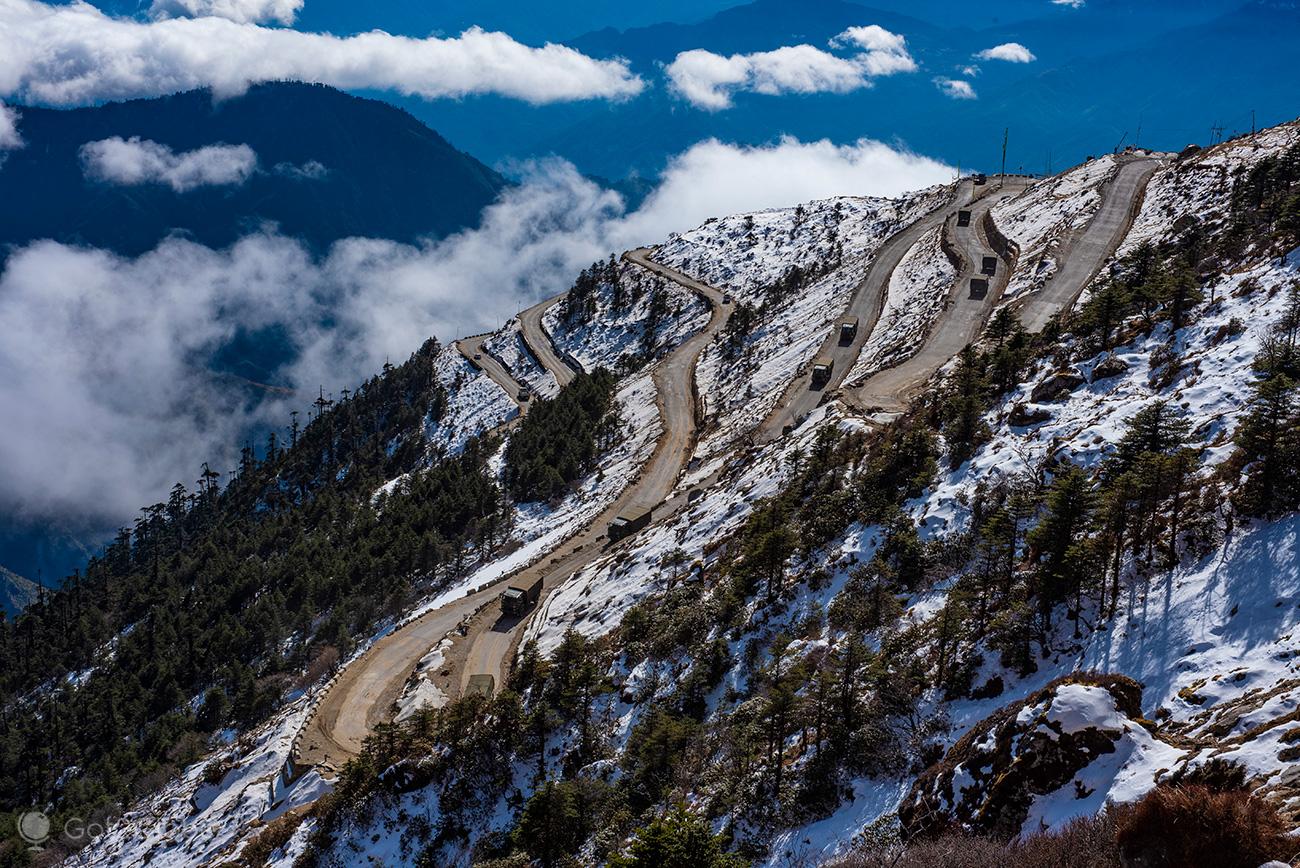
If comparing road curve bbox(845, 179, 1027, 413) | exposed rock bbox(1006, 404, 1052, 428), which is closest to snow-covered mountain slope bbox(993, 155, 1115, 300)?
road curve bbox(845, 179, 1027, 413)

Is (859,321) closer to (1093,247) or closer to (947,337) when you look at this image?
(947,337)

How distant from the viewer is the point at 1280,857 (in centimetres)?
1145

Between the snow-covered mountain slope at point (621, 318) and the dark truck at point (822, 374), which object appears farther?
the snow-covered mountain slope at point (621, 318)

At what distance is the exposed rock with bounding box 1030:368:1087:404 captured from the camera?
37.8 m

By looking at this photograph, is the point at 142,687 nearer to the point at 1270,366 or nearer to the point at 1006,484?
the point at 1006,484

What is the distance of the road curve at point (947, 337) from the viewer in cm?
5691

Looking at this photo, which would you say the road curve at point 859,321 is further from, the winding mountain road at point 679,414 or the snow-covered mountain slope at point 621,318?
the snow-covered mountain slope at point 621,318

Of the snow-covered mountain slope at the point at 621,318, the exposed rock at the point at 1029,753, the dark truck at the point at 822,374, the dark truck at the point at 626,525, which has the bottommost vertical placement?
the exposed rock at the point at 1029,753

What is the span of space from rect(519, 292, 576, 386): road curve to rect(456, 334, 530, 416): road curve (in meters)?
6.55

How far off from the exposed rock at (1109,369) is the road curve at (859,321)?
26.7 m

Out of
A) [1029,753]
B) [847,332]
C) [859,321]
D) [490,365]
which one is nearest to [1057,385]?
[1029,753]

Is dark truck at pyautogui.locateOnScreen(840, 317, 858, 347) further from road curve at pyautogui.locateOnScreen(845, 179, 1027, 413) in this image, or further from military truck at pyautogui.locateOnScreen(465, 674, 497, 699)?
military truck at pyautogui.locateOnScreen(465, 674, 497, 699)

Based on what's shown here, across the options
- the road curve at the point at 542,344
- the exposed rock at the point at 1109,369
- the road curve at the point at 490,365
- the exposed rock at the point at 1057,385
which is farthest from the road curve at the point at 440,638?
the road curve at the point at 490,365

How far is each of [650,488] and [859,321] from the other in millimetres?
31634
